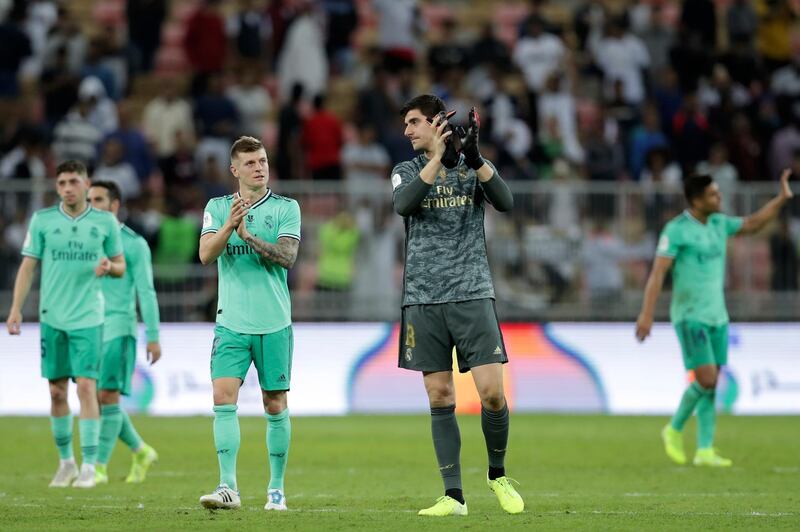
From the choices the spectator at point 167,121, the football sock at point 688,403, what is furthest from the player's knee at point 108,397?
the spectator at point 167,121

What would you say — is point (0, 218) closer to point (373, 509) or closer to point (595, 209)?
point (595, 209)

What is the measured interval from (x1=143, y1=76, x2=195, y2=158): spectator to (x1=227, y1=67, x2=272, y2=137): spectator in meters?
0.85

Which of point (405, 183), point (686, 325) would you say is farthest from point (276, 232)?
point (686, 325)

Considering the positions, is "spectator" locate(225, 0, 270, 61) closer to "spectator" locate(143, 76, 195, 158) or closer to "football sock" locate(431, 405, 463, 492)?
"spectator" locate(143, 76, 195, 158)

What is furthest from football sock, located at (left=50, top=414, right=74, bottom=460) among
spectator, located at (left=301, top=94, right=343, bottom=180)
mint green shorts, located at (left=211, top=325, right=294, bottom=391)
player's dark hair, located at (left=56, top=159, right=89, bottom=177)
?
spectator, located at (left=301, top=94, right=343, bottom=180)

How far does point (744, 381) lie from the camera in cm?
2039

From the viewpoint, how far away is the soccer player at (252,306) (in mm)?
9500

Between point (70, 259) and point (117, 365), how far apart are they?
45.3 inches

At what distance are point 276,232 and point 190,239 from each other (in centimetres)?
1124

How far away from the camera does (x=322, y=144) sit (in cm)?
2272

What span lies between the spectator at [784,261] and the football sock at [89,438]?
1184 cm

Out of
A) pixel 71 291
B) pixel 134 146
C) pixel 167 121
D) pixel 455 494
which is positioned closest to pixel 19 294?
pixel 71 291

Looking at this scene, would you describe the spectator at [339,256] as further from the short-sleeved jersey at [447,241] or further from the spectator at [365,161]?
the short-sleeved jersey at [447,241]

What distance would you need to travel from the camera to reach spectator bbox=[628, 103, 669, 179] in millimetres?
23438
